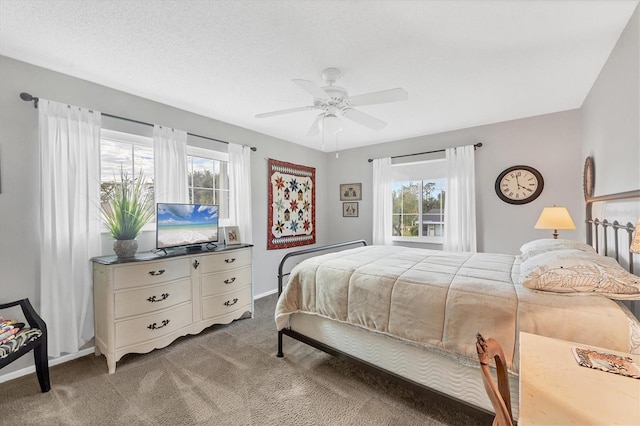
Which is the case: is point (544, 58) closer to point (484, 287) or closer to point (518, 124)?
point (518, 124)

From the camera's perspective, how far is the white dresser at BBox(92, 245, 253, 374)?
2230 millimetres

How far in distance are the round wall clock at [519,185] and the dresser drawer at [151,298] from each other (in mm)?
4040

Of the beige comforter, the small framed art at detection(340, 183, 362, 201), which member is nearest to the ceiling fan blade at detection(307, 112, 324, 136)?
the beige comforter

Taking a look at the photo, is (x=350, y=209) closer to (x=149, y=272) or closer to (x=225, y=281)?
(x=225, y=281)

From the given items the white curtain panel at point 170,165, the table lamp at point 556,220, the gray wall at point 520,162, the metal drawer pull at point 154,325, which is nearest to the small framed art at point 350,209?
the gray wall at point 520,162

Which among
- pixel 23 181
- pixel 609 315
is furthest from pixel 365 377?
pixel 23 181

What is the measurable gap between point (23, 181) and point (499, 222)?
5.09 m

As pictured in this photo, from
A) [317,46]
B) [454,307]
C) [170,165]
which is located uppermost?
[317,46]

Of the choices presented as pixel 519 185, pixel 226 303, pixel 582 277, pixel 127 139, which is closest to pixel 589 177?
pixel 519 185

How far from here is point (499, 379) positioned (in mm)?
845

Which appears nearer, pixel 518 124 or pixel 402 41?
pixel 402 41

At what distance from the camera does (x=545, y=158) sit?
11.1 ft

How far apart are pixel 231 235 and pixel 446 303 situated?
257 centimetres

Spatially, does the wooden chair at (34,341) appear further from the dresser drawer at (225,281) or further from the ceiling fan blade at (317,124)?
the ceiling fan blade at (317,124)
